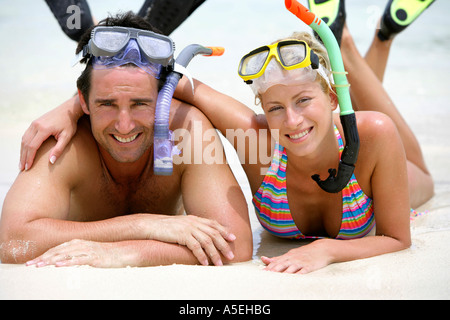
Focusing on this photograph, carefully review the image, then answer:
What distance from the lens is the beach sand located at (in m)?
2.20

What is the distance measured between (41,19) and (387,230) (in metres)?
14.6

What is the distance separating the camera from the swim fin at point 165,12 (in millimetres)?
4344

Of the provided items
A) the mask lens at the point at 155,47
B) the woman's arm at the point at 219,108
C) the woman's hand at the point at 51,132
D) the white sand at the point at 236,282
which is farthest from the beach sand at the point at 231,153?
the mask lens at the point at 155,47

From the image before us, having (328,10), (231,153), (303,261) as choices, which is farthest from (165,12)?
(231,153)

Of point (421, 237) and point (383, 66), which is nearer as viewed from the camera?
point (421, 237)

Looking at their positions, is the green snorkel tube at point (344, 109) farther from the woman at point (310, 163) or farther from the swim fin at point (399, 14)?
the swim fin at point (399, 14)

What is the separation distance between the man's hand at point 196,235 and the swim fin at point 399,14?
2725 millimetres

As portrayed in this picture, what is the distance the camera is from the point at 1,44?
13930 millimetres

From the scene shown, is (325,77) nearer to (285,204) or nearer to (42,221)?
(285,204)

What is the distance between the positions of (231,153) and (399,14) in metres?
3.19

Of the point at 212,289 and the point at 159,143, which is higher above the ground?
the point at 159,143
